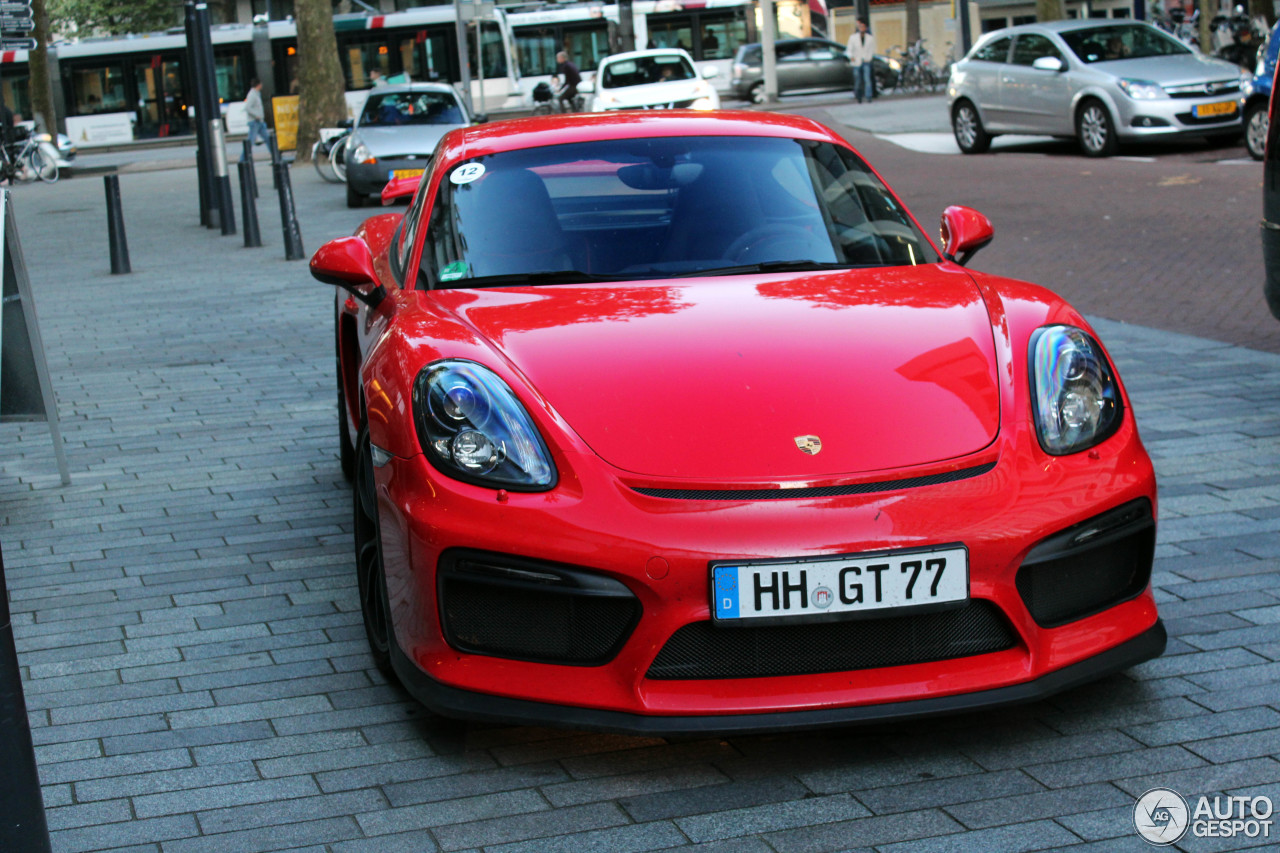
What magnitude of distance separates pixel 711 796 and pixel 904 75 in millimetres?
36119

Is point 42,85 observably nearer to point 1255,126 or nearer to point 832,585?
point 1255,126

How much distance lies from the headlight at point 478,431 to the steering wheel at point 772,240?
1.09 m

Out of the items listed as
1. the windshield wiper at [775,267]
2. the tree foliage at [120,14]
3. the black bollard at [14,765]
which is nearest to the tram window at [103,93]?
the tree foliage at [120,14]

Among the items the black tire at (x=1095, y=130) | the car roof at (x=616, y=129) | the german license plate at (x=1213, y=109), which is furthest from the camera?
the black tire at (x=1095, y=130)

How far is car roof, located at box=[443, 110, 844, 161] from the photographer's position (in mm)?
4531

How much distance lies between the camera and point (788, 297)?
3.72 metres

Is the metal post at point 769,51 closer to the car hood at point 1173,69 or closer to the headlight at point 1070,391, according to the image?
the car hood at point 1173,69

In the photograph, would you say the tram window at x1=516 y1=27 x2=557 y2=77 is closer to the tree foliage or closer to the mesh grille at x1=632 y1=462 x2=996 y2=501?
the tree foliage

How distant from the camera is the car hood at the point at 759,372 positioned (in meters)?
3.09

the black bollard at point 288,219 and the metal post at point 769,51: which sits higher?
the metal post at point 769,51

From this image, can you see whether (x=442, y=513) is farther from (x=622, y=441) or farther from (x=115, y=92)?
(x=115, y=92)

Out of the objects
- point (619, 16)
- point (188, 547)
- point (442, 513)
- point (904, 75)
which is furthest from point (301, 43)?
point (442, 513)

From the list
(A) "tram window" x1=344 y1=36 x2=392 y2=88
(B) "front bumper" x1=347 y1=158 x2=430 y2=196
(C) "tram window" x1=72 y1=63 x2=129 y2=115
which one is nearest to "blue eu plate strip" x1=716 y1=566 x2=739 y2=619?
(B) "front bumper" x1=347 y1=158 x2=430 y2=196
